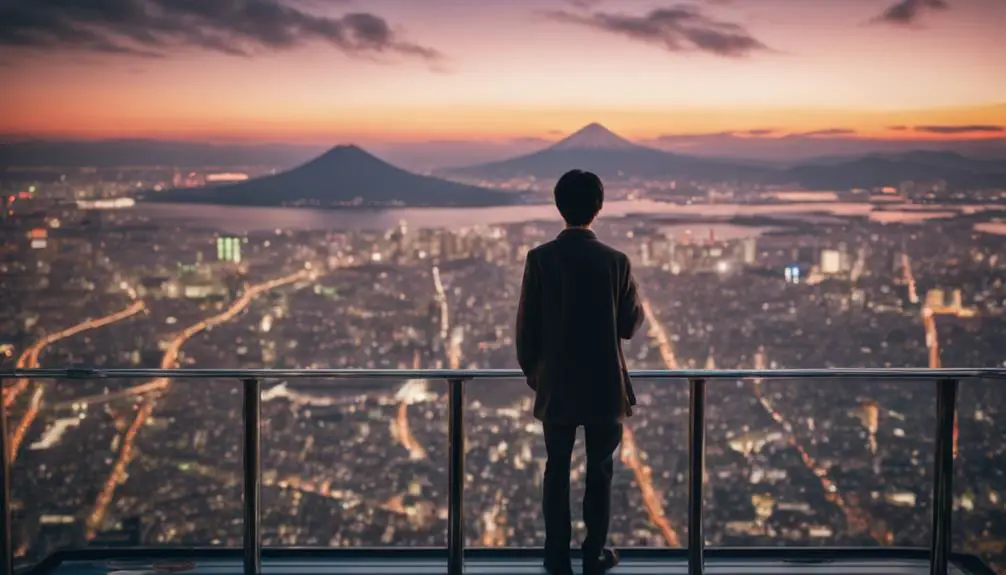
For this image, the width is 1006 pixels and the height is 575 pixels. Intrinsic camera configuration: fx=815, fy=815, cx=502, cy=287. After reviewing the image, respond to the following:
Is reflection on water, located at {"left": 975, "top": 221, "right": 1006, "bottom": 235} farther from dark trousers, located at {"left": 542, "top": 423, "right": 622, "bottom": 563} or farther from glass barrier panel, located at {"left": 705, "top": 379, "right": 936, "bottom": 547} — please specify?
dark trousers, located at {"left": 542, "top": 423, "right": 622, "bottom": 563}

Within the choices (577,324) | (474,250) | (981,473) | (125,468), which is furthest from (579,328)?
(474,250)

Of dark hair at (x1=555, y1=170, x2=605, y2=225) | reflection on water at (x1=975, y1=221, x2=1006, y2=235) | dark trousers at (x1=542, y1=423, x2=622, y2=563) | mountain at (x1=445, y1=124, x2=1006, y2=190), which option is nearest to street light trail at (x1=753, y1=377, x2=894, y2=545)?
dark trousers at (x1=542, y1=423, x2=622, y2=563)

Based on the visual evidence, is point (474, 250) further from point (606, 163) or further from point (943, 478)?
point (943, 478)

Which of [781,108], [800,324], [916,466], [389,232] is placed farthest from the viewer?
[781,108]

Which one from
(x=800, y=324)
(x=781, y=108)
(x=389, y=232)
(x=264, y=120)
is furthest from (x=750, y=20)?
(x=264, y=120)

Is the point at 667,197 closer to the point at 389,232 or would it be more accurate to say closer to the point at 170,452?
the point at 389,232
